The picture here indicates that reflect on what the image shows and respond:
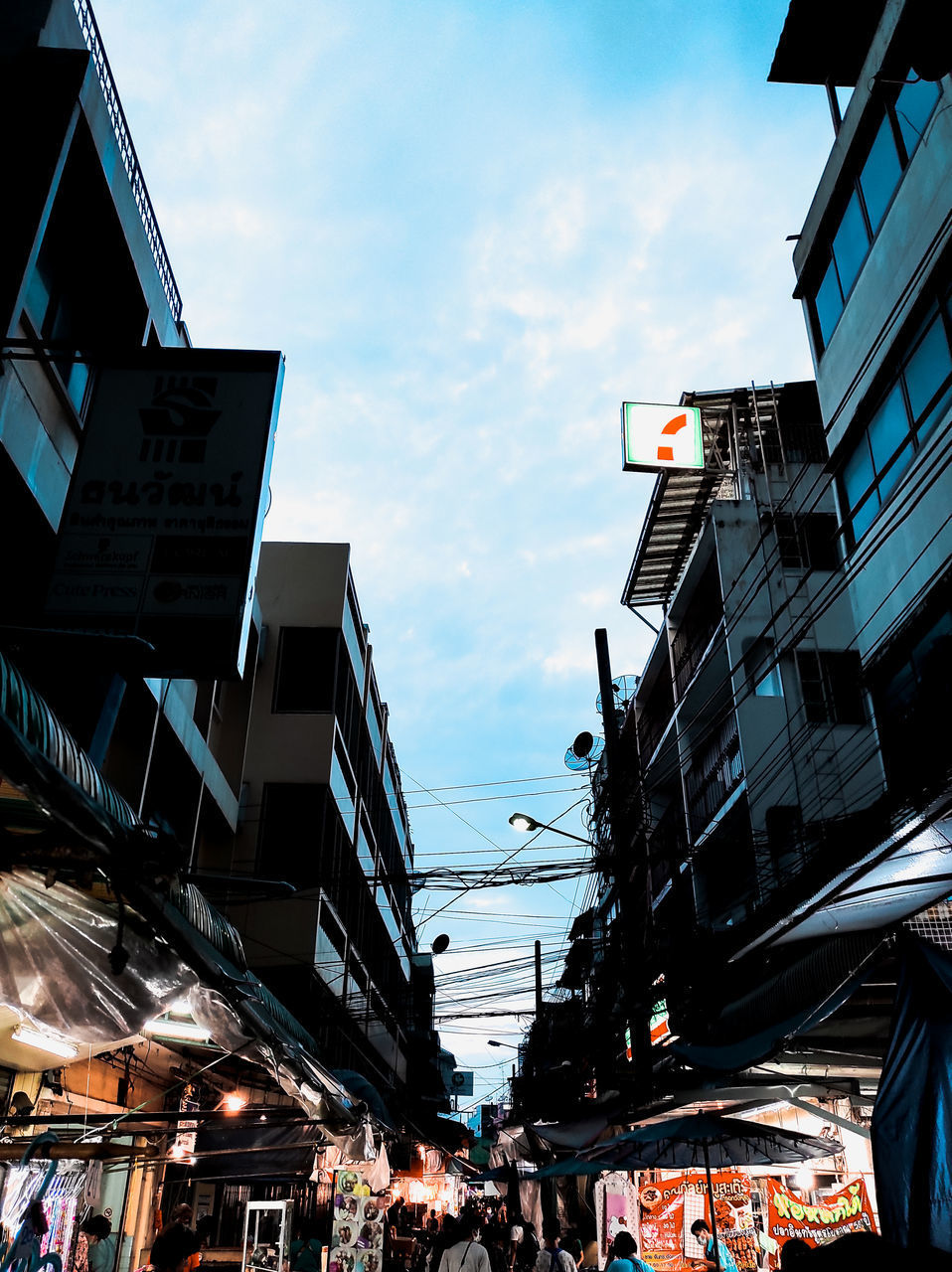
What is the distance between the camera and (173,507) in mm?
7133

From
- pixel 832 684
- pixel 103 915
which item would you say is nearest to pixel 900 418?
pixel 832 684

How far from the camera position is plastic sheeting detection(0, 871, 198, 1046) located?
4.93 meters

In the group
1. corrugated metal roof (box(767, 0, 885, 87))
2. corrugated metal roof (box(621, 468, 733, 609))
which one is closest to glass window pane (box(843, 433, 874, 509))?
corrugated metal roof (box(767, 0, 885, 87))

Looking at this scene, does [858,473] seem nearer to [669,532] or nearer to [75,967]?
[669,532]

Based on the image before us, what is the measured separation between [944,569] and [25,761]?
1345 cm

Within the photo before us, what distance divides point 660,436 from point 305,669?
12688 millimetres

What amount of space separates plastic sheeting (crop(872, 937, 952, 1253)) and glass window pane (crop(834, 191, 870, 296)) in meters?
15.0

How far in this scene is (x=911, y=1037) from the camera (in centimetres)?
454

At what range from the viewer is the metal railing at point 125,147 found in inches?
394

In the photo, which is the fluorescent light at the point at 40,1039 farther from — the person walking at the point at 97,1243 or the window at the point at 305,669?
the window at the point at 305,669

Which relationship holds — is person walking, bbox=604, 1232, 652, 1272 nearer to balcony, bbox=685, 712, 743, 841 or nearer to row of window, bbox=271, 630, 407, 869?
balcony, bbox=685, 712, 743, 841

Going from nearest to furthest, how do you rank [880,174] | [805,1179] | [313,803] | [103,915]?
[103,915], [805,1179], [880,174], [313,803]

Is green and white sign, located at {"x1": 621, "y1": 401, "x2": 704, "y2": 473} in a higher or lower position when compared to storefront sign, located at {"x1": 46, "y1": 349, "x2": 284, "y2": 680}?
higher

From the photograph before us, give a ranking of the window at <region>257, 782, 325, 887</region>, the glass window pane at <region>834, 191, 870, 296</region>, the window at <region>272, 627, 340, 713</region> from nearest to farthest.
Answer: the glass window pane at <region>834, 191, 870, 296</region>, the window at <region>257, 782, 325, 887</region>, the window at <region>272, 627, 340, 713</region>
